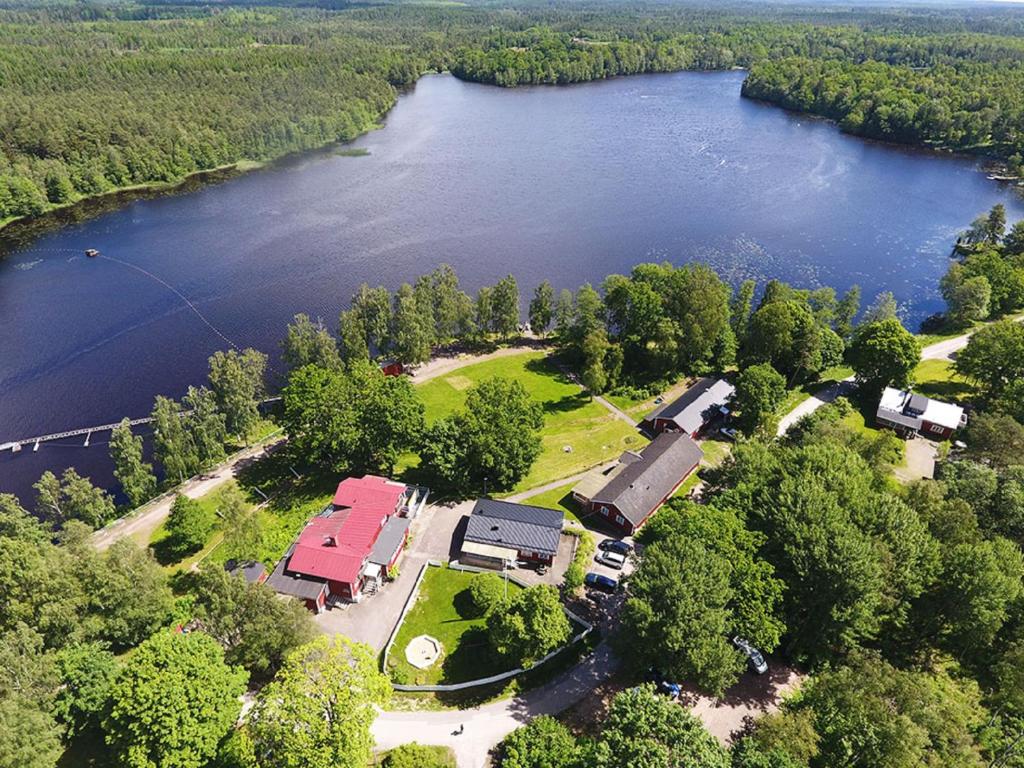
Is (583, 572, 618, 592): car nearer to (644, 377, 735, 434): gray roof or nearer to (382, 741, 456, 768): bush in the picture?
(382, 741, 456, 768): bush

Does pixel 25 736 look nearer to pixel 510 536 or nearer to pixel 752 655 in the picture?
pixel 510 536

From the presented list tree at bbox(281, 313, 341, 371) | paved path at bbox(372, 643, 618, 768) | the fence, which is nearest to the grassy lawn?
the fence

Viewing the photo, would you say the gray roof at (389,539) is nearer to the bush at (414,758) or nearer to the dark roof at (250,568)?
the dark roof at (250,568)

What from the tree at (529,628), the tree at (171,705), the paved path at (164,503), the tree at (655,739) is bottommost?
the paved path at (164,503)

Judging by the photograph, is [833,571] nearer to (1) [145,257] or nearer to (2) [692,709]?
(2) [692,709]

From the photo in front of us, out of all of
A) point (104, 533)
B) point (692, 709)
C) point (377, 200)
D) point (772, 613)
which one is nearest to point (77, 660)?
point (104, 533)

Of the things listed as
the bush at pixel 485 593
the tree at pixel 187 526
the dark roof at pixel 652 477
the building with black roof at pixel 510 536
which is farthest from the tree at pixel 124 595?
the dark roof at pixel 652 477

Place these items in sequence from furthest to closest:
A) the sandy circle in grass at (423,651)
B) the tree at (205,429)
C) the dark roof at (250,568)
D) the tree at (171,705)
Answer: the tree at (205,429)
the dark roof at (250,568)
the sandy circle in grass at (423,651)
the tree at (171,705)

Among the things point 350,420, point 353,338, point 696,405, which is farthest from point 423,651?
point 353,338
